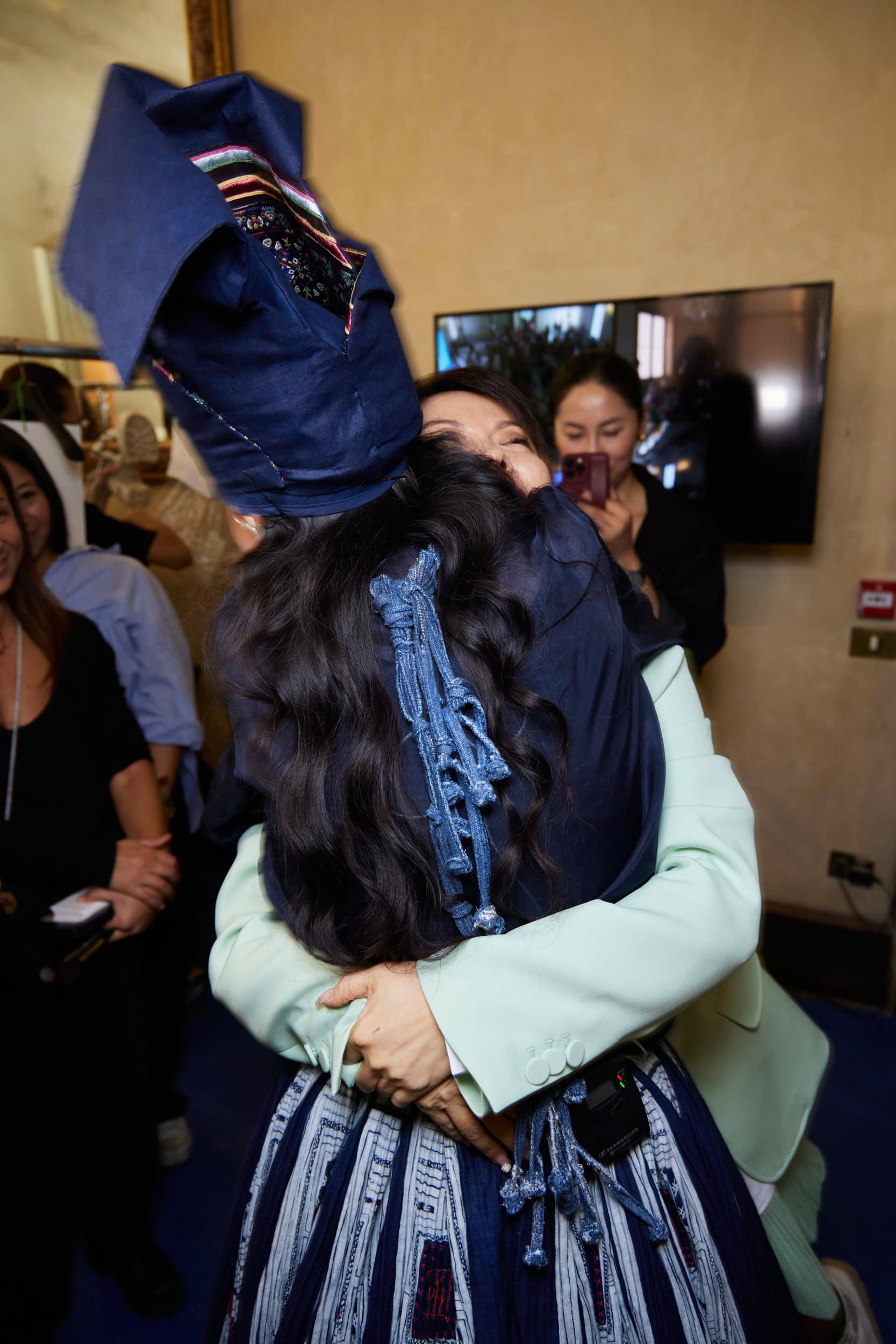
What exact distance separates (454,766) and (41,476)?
1448 mm

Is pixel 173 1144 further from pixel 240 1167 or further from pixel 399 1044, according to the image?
pixel 399 1044

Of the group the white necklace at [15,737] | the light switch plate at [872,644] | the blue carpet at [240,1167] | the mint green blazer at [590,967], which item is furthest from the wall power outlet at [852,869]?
the white necklace at [15,737]

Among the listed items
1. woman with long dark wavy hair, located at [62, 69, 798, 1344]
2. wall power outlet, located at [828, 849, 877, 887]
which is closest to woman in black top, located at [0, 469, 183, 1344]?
woman with long dark wavy hair, located at [62, 69, 798, 1344]

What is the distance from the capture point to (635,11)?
2.37 meters

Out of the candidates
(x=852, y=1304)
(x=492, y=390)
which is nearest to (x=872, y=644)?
(x=852, y=1304)

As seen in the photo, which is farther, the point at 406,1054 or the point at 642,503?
the point at 642,503

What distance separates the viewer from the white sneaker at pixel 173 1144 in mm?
2002

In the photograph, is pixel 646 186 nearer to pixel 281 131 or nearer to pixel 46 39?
pixel 46 39

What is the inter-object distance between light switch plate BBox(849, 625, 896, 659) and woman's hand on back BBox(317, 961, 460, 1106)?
2.11 meters

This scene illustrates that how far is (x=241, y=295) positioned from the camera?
0.59 metres

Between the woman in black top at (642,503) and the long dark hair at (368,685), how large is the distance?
4.51 ft

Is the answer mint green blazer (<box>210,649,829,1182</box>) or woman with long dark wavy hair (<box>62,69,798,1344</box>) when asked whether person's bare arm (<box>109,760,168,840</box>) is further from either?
woman with long dark wavy hair (<box>62,69,798,1344</box>)

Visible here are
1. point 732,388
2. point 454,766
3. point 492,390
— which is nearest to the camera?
point 454,766

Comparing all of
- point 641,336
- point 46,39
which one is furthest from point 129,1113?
point 46,39
